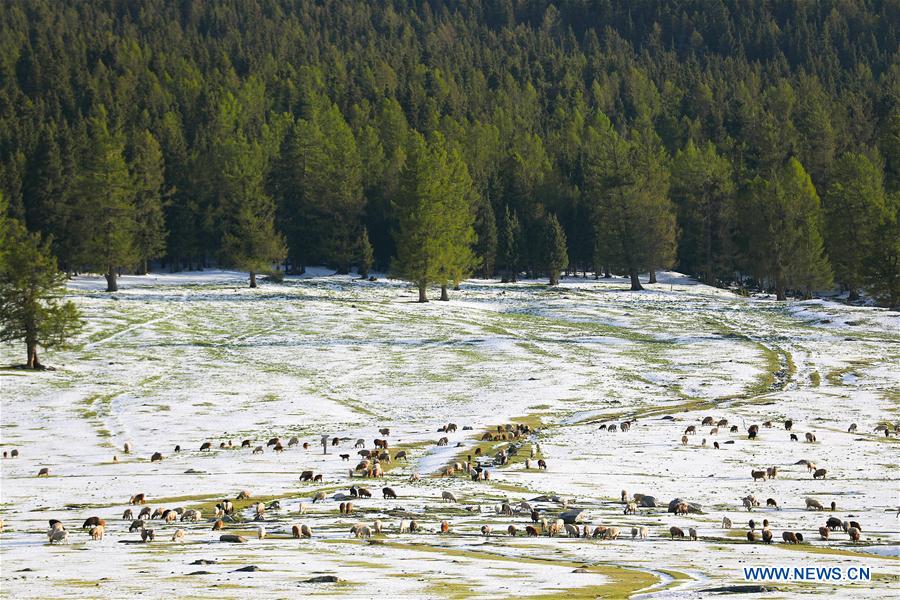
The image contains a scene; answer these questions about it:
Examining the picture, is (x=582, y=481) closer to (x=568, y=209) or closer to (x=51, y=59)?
(x=568, y=209)

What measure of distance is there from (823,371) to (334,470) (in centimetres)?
3847

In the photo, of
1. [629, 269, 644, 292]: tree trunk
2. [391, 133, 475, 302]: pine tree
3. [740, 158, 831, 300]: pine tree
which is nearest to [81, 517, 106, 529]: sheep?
[391, 133, 475, 302]: pine tree

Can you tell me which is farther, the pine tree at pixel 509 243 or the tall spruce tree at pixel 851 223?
the pine tree at pixel 509 243

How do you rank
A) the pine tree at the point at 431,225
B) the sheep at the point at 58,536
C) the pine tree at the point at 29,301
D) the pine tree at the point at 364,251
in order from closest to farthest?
the sheep at the point at 58,536, the pine tree at the point at 29,301, the pine tree at the point at 431,225, the pine tree at the point at 364,251

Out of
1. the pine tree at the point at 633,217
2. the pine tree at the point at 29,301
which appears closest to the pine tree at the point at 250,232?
the pine tree at the point at 633,217

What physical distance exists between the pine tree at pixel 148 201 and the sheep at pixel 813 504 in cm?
9060

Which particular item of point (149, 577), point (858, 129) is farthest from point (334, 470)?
point (858, 129)

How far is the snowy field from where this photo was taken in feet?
71.9

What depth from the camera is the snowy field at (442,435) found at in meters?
21.9

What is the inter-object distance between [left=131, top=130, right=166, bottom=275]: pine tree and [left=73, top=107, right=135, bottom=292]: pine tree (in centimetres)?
636

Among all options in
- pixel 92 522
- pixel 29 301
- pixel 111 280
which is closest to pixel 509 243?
pixel 111 280

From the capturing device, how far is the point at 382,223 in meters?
133

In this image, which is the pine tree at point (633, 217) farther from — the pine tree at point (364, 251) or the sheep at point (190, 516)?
the sheep at point (190, 516)

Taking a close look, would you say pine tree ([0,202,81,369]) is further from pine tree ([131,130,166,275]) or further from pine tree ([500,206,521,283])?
pine tree ([500,206,521,283])
